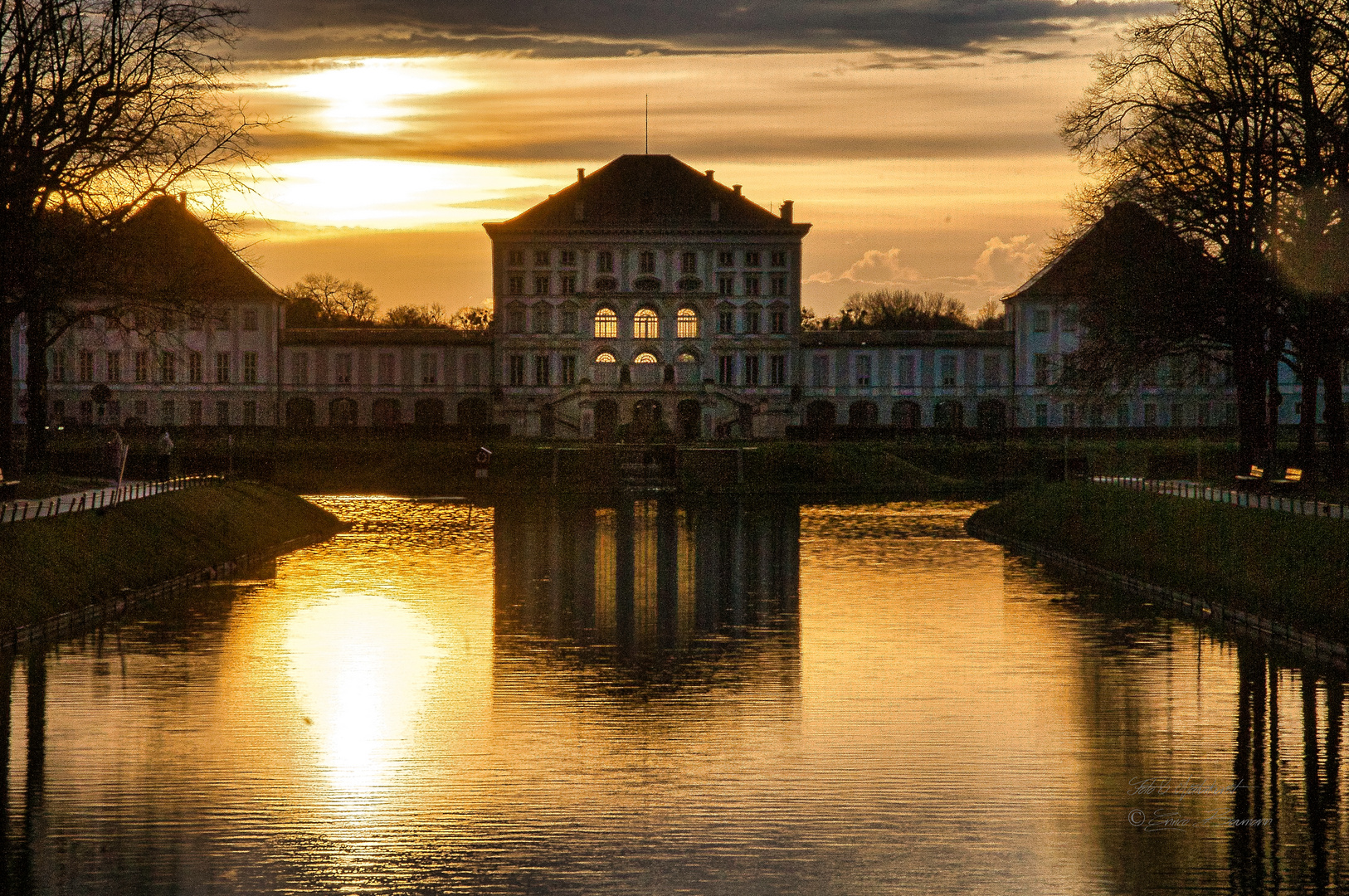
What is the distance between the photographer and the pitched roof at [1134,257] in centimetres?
4091

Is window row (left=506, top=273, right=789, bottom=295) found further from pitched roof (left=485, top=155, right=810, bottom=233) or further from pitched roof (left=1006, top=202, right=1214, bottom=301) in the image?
pitched roof (left=1006, top=202, right=1214, bottom=301)

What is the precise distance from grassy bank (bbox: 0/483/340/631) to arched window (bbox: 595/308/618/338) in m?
61.6

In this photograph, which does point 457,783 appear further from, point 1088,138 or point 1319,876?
point 1088,138

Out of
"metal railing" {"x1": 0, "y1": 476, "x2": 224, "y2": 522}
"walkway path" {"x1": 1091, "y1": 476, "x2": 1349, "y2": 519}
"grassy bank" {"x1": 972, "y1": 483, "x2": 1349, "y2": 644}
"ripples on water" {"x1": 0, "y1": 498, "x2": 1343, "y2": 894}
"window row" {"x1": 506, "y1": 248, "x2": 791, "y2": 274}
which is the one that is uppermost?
"window row" {"x1": 506, "y1": 248, "x2": 791, "y2": 274}

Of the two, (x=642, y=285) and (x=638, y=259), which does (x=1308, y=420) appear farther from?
(x=638, y=259)

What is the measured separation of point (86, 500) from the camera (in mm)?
34344

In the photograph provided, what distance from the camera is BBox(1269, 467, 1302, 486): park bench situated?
34975 millimetres

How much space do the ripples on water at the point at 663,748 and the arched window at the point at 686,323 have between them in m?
76.1

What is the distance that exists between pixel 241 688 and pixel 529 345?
3362 inches

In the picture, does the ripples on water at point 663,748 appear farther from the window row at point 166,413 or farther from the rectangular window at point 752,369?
the rectangular window at point 752,369

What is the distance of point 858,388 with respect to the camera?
103m

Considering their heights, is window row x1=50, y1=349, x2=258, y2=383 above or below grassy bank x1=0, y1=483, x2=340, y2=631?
above

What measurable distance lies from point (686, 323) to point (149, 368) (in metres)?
32.3

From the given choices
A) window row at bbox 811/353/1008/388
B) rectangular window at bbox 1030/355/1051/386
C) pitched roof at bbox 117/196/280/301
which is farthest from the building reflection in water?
rectangular window at bbox 1030/355/1051/386
